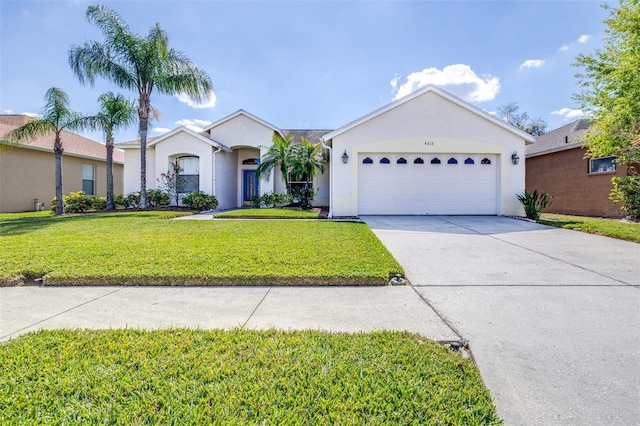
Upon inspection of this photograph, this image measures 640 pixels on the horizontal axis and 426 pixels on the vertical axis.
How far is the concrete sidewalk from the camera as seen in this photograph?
2.87 meters

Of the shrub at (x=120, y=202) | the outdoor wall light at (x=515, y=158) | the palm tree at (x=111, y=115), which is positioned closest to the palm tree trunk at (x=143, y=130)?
the palm tree at (x=111, y=115)

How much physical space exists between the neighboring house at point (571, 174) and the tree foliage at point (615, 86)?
319cm

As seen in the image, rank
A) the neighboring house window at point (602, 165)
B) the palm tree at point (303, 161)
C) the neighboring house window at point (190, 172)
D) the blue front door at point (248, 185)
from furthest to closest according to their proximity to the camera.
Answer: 1. the blue front door at point (248, 185)
2. the neighboring house window at point (190, 172)
3. the palm tree at point (303, 161)
4. the neighboring house window at point (602, 165)

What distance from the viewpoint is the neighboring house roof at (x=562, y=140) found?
47.4 feet

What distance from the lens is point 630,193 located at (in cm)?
1091

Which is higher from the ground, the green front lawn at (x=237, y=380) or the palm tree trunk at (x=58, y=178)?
the palm tree trunk at (x=58, y=178)

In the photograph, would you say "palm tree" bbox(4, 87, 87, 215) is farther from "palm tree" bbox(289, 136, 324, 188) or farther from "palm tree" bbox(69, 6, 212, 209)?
"palm tree" bbox(289, 136, 324, 188)

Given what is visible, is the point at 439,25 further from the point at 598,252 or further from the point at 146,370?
the point at 146,370

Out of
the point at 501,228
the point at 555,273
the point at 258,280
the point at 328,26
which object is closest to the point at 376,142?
the point at 328,26

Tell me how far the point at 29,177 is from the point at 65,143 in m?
2.87

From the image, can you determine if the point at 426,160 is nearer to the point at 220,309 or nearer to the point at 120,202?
the point at 220,309

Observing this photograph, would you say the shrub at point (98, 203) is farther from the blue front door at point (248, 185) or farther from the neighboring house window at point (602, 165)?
the neighboring house window at point (602, 165)

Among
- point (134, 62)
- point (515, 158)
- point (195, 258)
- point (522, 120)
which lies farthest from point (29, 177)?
point (522, 120)

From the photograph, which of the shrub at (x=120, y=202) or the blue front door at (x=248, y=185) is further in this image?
the blue front door at (x=248, y=185)
